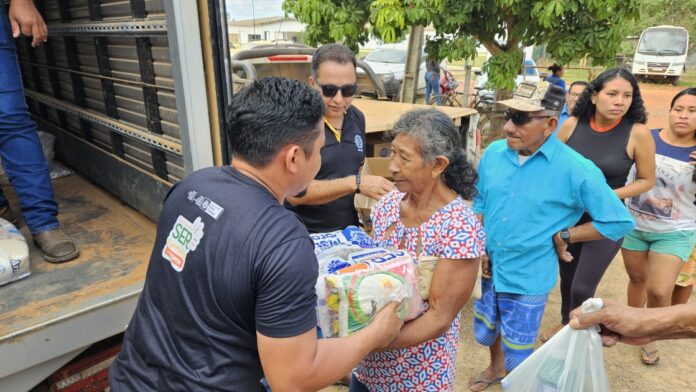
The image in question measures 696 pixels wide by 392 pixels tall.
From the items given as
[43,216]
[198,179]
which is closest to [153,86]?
[43,216]

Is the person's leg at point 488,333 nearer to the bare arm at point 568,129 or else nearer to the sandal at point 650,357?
the sandal at point 650,357

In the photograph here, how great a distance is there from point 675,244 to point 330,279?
9.02 feet

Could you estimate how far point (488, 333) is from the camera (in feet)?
9.01

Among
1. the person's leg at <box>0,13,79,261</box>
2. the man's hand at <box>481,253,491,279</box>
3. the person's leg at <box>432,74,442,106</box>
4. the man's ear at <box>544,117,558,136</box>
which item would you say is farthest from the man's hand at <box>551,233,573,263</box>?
the person's leg at <box>432,74,442,106</box>

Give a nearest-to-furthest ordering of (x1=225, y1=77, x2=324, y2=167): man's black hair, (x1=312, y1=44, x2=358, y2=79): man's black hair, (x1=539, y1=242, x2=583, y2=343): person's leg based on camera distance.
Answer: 1. (x1=225, y1=77, x2=324, y2=167): man's black hair
2. (x1=312, y1=44, x2=358, y2=79): man's black hair
3. (x1=539, y1=242, x2=583, y2=343): person's leg

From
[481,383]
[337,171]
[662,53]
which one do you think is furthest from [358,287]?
[662,53]

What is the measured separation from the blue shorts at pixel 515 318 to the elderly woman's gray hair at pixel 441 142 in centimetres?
101

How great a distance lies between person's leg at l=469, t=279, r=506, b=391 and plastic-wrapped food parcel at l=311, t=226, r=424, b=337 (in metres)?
1.40

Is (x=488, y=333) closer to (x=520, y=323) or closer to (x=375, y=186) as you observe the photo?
(x=520, y=323)

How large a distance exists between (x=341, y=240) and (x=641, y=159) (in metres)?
2.30

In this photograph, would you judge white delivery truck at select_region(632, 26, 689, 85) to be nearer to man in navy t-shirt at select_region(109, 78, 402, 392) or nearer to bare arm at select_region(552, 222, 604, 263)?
bare arm at select_region(552, 222, 604, 263)

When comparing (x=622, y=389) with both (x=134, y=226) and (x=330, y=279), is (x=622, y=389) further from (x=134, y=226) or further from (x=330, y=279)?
(x=134, y=226)

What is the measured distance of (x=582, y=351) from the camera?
5.65 feet

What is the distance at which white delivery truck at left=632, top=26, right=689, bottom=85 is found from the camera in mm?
19016
